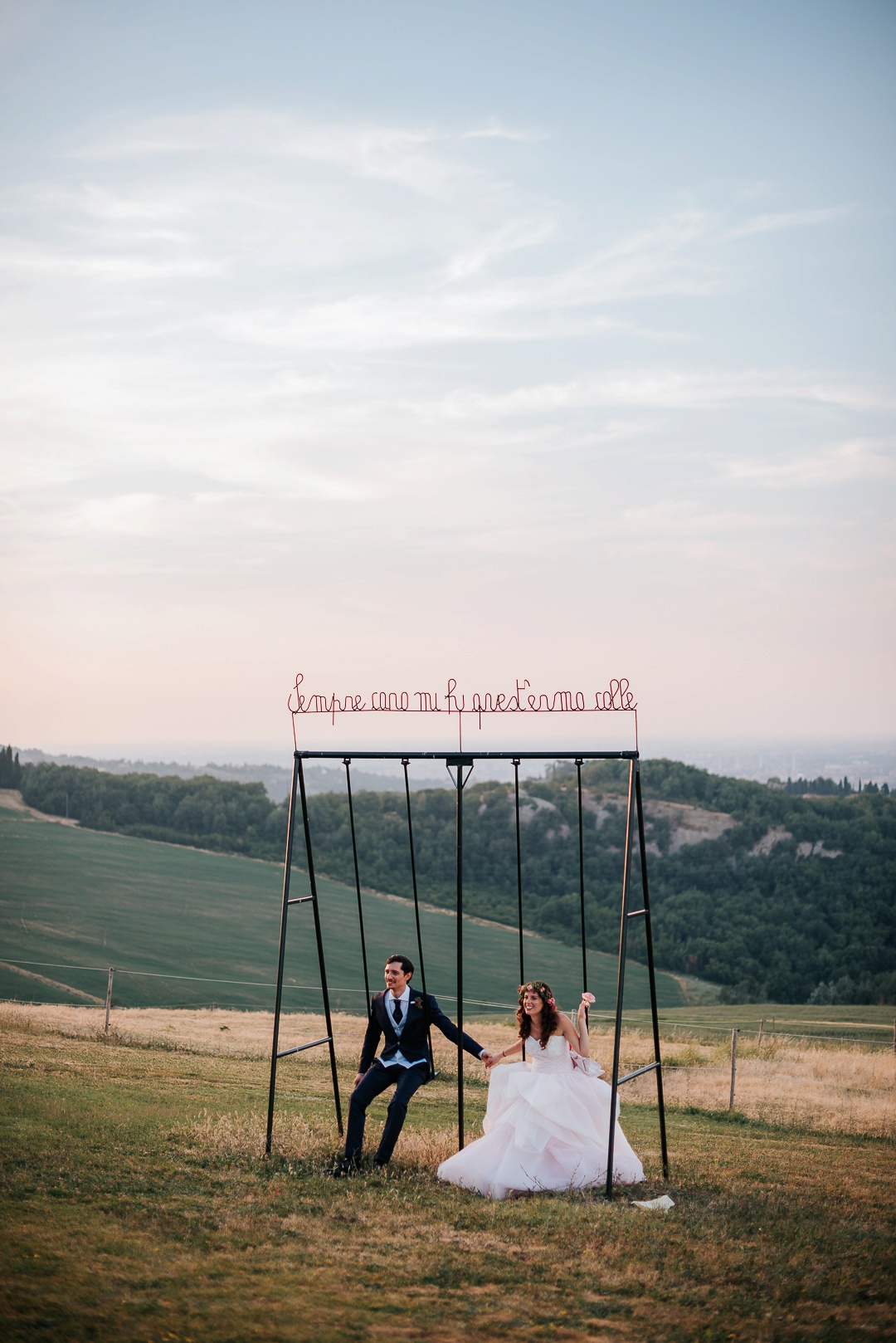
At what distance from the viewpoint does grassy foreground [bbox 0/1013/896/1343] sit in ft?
16.1

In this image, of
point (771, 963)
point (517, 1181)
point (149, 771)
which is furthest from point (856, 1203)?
point (149, 771)

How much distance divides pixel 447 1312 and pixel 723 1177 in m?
3.59

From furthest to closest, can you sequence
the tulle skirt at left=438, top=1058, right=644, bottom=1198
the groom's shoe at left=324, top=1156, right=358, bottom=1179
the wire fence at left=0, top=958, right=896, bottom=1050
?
the wire fence at left=0, top=958, right=896, bottom=1050 < the groom's shoe at left=324, top=1156, right=358, bottom=1179 < the tulle skirt at left=438, top=1058, right=644, bottom=1198

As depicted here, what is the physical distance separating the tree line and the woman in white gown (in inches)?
1795

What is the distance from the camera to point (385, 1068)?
7.77 m

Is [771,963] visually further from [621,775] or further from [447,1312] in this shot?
[447,1312]

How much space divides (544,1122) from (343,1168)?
1386mm

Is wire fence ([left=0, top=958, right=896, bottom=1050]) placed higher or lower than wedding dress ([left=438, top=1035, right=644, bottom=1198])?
lower

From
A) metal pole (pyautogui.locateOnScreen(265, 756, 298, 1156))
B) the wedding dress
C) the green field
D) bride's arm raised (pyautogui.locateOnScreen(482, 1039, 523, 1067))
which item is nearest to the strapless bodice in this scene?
the wedding dress

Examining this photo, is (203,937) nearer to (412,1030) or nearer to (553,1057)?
(412,1030)

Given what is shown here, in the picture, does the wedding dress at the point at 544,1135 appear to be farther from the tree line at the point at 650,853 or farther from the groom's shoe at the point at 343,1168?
the tree line at the point at 650,853

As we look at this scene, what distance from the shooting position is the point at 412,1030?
7844 mm

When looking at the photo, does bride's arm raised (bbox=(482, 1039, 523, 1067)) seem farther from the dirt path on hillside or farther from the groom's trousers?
the dirt path on hillside

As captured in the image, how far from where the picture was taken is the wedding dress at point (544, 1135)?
7211mm
